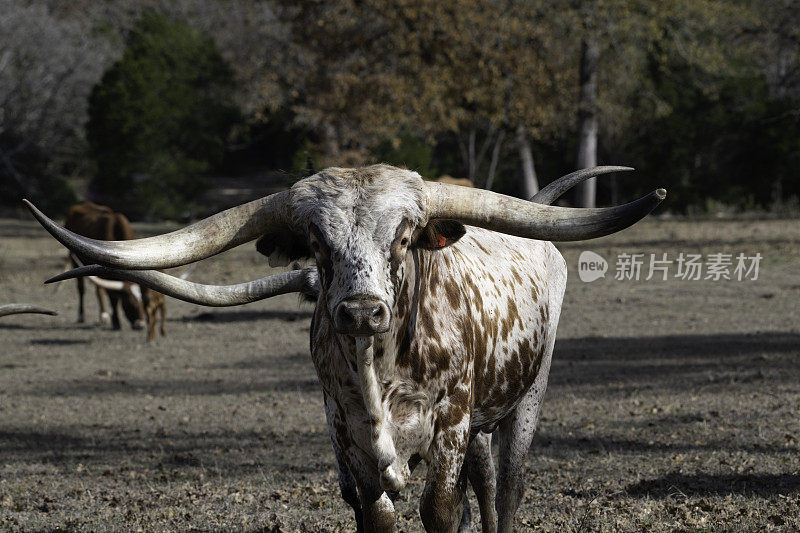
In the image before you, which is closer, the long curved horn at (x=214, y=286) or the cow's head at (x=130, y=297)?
the long curved horn at (x=214, y=286)

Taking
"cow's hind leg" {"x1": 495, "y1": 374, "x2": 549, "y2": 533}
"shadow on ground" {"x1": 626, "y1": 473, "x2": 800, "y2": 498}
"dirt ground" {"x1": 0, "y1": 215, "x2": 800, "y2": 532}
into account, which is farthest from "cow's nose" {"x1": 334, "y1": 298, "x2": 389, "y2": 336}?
"shadow on ground" {"x1": 626, "y1": 473, "x2": 800, "y2": 498}

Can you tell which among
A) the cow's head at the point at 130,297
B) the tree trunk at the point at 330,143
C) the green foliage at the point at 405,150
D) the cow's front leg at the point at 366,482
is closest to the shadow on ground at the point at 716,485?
the cow's front leg at the point at 366,482

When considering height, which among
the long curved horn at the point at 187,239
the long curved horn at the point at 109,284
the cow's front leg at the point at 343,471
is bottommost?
the long curved horn at the point at 109,284

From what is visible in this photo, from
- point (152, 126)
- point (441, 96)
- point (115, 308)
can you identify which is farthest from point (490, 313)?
point (152, 126)

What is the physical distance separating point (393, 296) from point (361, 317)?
1.05 feet

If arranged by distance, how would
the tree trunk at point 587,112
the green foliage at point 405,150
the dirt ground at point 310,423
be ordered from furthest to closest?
the tree trunk at point 587,112 < the green foliage at point 405,150 < the dirt ground at point 310,423

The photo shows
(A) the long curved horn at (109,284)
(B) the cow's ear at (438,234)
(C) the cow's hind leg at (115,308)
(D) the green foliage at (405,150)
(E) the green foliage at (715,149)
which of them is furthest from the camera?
(E) the green foliage at (715,149)

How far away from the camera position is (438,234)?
4070 millimetres

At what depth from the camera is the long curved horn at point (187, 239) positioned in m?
3.58

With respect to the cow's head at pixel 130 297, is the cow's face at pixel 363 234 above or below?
above

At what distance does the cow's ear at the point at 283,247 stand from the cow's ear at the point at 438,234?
20.0 inches

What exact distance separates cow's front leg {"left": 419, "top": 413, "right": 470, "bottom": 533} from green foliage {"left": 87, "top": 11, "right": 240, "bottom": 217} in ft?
104

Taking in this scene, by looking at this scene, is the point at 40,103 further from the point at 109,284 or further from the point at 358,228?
the point at 358,228

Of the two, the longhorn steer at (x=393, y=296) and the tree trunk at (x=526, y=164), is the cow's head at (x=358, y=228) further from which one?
the tree trunk at (x=526, y=164)
